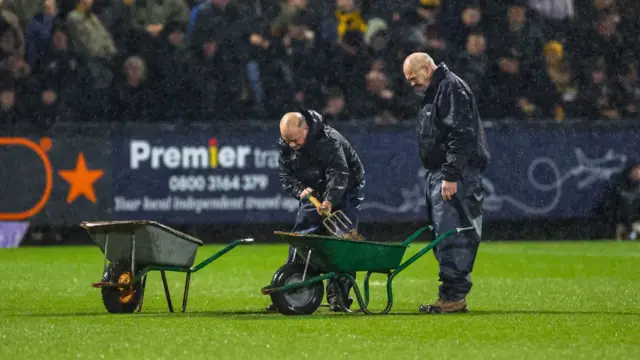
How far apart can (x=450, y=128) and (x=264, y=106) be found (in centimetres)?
997

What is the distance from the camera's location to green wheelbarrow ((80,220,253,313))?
10430mm

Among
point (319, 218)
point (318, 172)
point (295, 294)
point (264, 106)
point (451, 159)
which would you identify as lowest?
point (295, 294)

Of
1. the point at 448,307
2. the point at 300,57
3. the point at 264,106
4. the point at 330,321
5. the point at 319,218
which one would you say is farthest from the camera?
the point at 300,57

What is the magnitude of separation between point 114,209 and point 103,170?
0.55 meters

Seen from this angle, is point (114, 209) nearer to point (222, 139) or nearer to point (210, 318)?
point (222, 139)

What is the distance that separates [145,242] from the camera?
34.3ft

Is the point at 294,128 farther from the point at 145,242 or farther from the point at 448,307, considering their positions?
the point at 448,307

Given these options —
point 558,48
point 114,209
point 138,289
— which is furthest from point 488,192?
point 138,289

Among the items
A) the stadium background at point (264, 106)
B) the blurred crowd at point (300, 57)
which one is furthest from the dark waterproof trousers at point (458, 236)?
the blurred crowd at point (300, 57)

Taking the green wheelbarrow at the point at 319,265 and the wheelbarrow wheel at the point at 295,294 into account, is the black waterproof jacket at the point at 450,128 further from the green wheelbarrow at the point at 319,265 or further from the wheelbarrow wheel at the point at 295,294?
the wheelbarrow wheel at the point at 295,294

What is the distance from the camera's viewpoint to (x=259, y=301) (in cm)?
1229

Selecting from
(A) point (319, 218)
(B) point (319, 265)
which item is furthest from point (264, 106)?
(B) point (319, 265)

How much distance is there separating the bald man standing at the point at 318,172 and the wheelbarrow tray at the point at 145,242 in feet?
2.69

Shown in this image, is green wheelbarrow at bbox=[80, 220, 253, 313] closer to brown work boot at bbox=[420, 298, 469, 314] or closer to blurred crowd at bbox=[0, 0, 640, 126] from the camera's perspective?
brown work boot at bbox=[420, 298, 469, 314]
